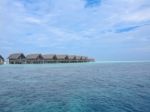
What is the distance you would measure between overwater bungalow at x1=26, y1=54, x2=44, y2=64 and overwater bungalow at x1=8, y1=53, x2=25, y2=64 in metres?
2.20

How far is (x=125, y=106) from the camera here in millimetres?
10383

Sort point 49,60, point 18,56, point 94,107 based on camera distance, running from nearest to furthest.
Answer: point 94,107 → point 18,56 → point 49,60

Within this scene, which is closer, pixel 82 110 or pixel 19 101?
pixel 82 110

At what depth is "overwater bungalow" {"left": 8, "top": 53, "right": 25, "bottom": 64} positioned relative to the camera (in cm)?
7600

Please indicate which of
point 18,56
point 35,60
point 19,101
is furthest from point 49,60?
point 19,101

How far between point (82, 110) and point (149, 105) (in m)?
3.97

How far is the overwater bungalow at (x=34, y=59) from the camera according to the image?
77.9 meters

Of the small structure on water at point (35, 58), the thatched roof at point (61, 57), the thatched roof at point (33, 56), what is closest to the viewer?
the small structure on water at point (35, 58)

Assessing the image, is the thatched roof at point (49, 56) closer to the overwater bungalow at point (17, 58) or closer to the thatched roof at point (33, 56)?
the thatched roof at point (33, 56)

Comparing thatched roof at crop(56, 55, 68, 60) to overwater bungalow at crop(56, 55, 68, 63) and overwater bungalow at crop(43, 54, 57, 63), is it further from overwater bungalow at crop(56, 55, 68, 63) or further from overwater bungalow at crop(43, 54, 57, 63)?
overwater bungalow at crop(43, 54, 57, 63)

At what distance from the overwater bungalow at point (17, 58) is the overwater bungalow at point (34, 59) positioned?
7.23 ft

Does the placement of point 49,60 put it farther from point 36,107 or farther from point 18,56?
point 36,107

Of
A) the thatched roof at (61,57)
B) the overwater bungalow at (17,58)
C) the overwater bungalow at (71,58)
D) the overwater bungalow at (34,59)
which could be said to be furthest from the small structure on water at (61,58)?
the overwater bungalow at (17,58)

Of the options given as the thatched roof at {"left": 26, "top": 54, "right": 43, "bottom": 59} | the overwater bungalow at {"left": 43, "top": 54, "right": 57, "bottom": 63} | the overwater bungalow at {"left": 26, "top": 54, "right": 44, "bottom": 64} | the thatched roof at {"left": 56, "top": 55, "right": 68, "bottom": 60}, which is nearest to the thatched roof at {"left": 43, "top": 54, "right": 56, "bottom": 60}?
the overwater bungalow at {"left": 43, "top": 54, "right": 57, "bottom": 63}
